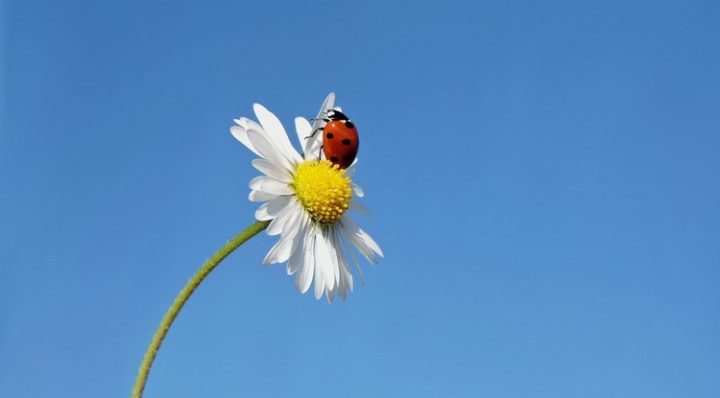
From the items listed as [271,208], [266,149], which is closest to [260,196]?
[271,208]

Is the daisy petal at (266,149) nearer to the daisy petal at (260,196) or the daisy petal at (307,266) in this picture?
the daisy petal at (260,196)

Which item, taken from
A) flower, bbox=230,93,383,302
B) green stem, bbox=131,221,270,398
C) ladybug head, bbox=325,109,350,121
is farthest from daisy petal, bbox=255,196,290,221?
ladybug head, bbox=325,109,350,121

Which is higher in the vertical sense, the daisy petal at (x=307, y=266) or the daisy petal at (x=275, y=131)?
the daisy petal at (x=275, y=131)

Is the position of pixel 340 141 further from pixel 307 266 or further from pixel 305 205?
pixel 307 266

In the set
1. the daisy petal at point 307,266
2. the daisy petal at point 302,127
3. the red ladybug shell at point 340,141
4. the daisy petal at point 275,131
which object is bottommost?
the daisy petal at point 307,266

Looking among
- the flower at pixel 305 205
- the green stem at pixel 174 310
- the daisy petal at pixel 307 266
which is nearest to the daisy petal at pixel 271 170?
the flower at pixel 305 205

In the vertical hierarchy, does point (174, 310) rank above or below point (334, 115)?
below

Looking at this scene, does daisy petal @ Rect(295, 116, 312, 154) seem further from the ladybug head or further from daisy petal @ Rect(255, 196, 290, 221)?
daisy petal @ Rect(255, 196, 290, 221)
